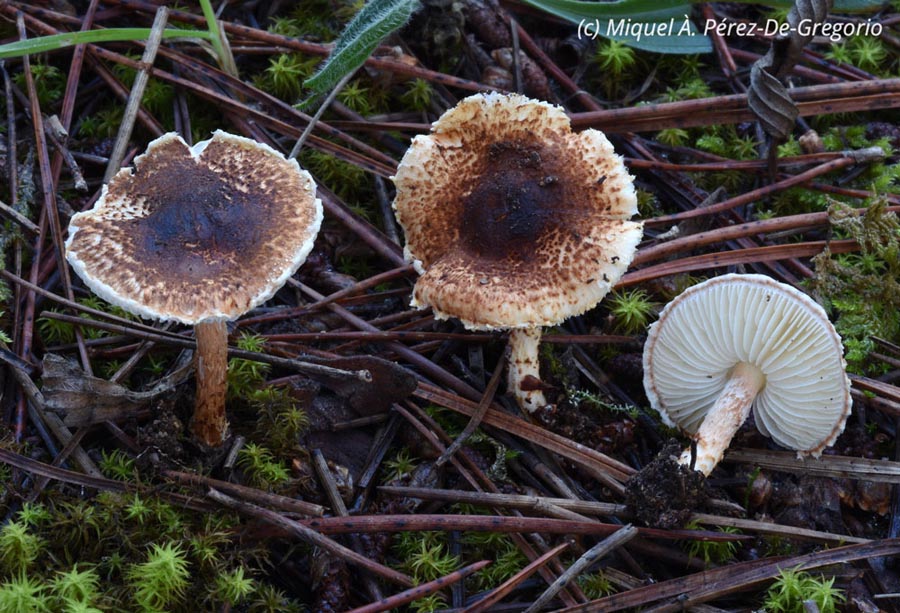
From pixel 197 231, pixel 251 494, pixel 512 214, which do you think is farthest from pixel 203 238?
pixel 512 214

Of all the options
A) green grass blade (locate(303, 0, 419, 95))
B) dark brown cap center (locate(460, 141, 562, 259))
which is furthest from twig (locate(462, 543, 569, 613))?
green grass blade (locate(303, 0, 419, 95))

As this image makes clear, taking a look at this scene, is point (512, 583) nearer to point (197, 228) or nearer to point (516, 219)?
point (516, 219)

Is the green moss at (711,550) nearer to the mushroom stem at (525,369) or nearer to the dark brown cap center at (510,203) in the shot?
the mushroom stem at (525,369)

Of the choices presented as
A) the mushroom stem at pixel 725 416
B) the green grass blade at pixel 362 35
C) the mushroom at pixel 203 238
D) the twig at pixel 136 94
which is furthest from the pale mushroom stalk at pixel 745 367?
the twig at pixel 136 94

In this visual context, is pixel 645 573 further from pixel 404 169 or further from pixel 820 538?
pixel 404 169

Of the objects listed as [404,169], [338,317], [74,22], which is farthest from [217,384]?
[74,22]

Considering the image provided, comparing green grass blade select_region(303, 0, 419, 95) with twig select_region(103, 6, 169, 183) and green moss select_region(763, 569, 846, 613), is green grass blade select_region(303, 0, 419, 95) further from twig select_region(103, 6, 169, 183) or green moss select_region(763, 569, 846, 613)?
green moss select_region(763, 569, 846, 613)
